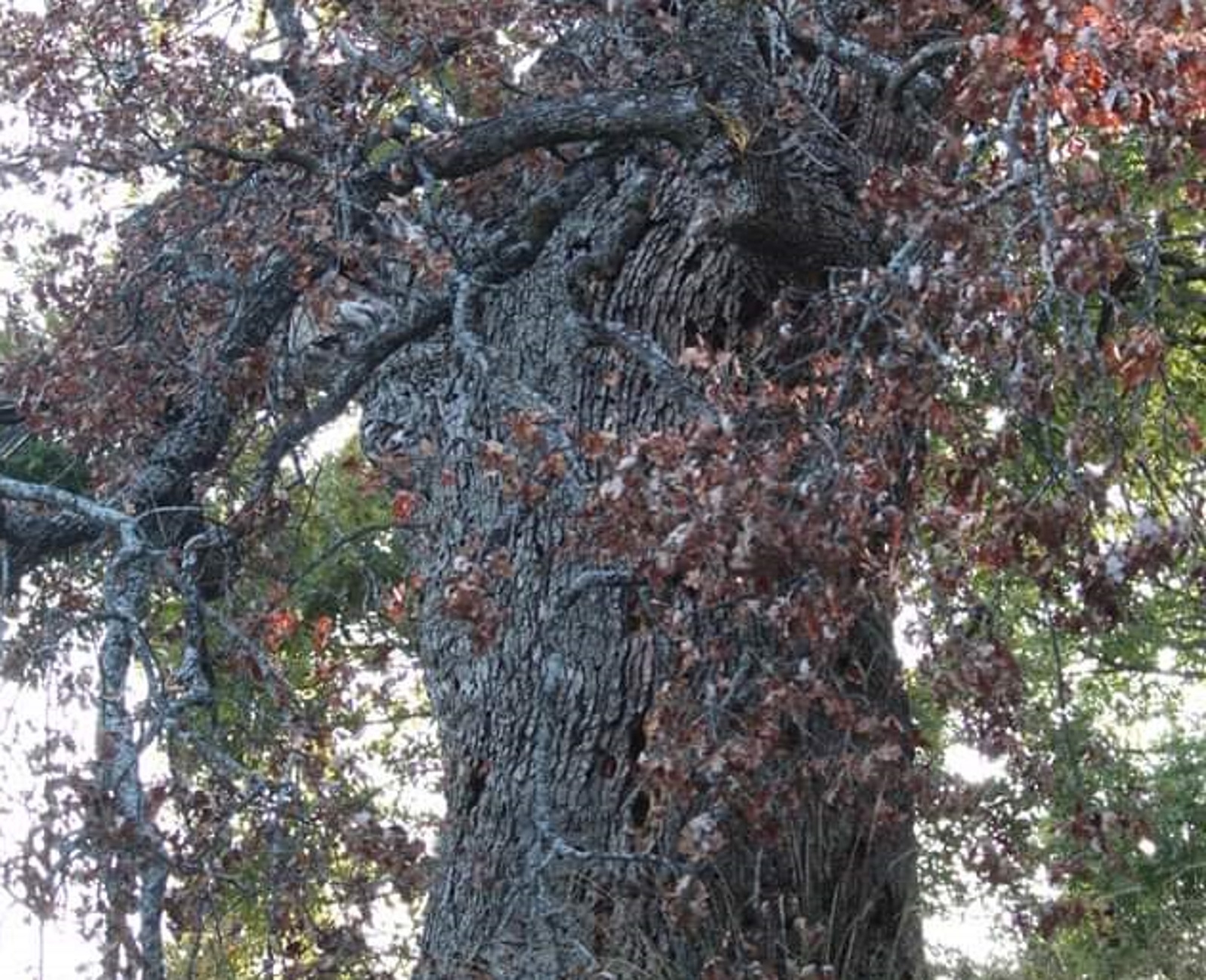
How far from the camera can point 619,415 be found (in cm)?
725

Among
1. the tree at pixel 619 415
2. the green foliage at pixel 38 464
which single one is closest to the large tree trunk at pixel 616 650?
the tree at pixel 619 415

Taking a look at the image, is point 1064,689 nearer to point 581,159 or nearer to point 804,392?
point 804,392

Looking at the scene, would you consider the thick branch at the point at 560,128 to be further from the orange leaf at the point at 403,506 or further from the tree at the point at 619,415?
the orange leaf at the point at 403,506

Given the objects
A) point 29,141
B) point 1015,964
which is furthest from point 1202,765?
point 29,141

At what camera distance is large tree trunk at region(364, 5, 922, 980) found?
19.2 ft

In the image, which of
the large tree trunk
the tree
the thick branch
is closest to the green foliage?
the tree

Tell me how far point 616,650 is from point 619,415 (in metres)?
1.00

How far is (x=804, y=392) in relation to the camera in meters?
5.82

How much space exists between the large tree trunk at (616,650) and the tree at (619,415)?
0.02 m

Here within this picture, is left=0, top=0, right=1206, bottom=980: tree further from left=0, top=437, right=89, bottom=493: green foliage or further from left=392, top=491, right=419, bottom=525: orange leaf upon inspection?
left=0, top=437, right=89, bottom=493: green foliage

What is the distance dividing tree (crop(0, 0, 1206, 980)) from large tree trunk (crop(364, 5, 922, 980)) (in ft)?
0.06

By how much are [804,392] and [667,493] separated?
946 mm

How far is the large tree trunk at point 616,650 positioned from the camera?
586 centimetres

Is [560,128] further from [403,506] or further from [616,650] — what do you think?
[616,650]
